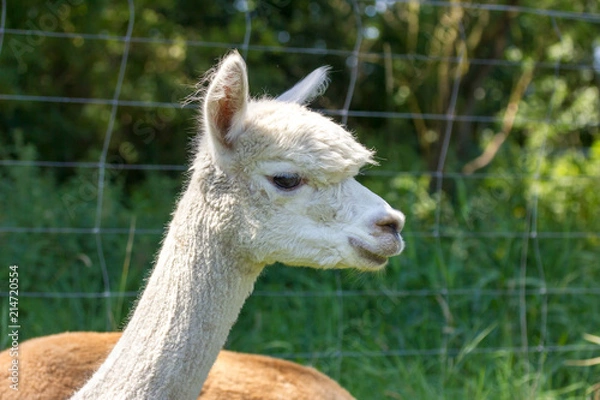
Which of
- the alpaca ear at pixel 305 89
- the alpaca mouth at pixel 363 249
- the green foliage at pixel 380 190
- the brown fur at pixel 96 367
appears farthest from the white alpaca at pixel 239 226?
the green foliage at pixel 380 190

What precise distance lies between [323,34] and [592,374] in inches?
164

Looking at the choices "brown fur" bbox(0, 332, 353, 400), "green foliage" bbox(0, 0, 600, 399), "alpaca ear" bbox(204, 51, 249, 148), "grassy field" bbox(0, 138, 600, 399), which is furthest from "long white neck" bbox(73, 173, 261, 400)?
"grassy field" bbox(0, 138, 600, 399)

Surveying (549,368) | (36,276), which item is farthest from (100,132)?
(549,368)

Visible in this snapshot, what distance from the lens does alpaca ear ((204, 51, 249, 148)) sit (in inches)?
86.5

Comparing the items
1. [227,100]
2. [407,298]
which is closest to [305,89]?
[227,100]

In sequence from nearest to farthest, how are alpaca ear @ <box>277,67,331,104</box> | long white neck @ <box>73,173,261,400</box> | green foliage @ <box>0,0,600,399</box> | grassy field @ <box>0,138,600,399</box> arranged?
long white neck @ <box>73,173,261,400</box>
alpaca ear @ <box>277,67,331,104</box>
grassy field @ <box>0,138,600,399</box>
green foliage @ <box>0,0,600,399</box>

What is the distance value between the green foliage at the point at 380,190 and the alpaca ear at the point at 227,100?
1.71ft

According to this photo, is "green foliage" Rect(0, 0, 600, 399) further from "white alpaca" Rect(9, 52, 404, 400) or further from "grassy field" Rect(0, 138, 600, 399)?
"white alpaca" Rect(9, 52, 404, 400)

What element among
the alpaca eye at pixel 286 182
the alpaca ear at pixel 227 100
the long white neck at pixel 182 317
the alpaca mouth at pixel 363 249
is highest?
the alpaca ear at pixel 227 100

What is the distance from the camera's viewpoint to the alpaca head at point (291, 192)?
2.22 meters

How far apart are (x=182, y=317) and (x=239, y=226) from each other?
0.30 metres

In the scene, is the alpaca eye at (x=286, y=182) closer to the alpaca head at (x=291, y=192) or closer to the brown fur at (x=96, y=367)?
Result: the alpaca head at (x=291, y=192)

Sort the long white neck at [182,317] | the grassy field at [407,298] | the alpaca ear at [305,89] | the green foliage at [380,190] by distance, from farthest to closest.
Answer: the green foliage at [380,190]
the grassy field at [407,298]
the alpaca ear at [305,89]
the long white neck at [182,317]

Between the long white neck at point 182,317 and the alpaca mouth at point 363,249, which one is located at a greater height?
the alpaca mouth at point 363,249
